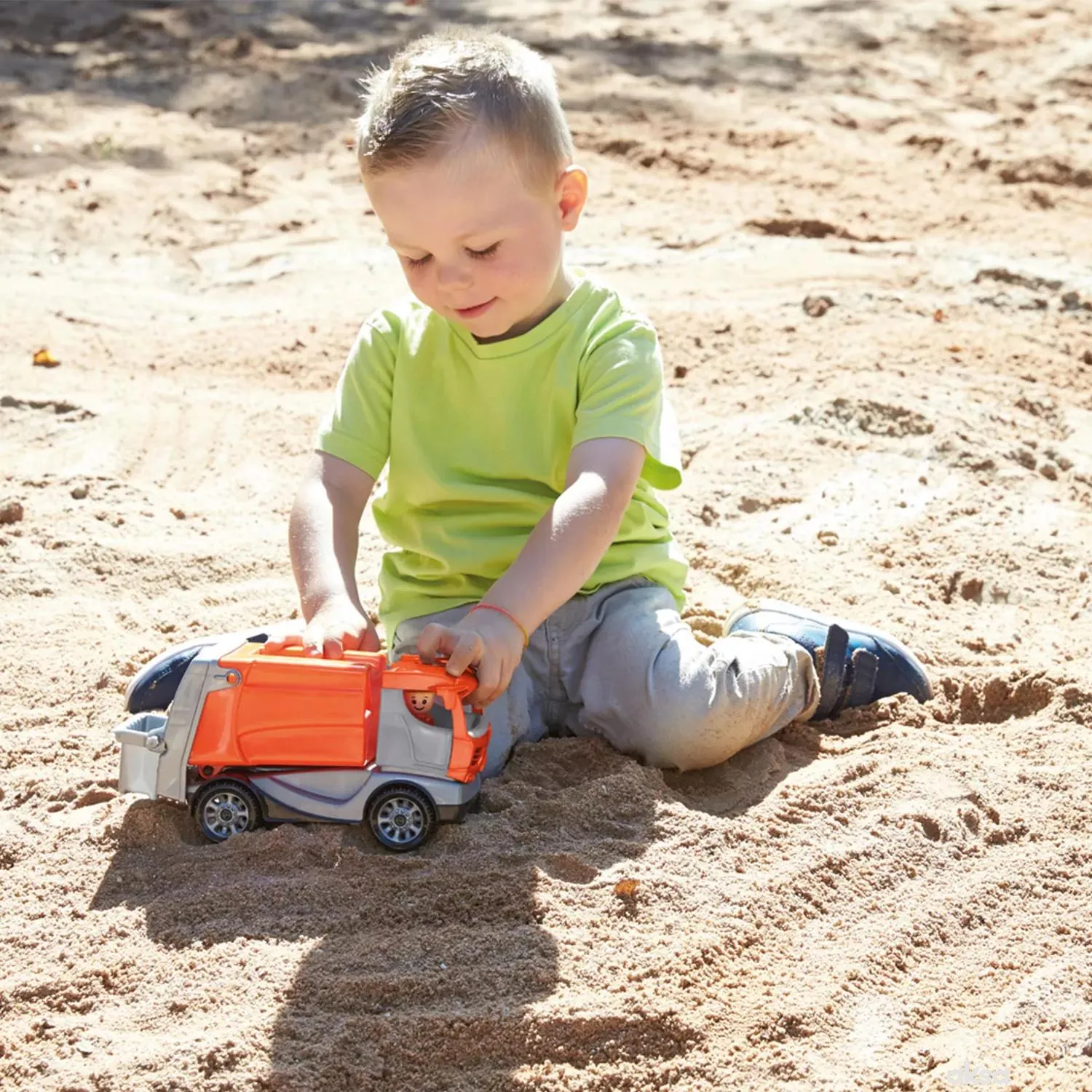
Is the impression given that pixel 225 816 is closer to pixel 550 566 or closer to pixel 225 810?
pixel 225 810

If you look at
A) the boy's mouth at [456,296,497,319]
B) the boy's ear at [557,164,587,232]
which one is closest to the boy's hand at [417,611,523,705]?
the boy's mouth at [456,296,497,319]

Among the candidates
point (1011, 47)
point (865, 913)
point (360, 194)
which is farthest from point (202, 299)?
point (1011, 47)

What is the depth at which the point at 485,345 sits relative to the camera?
9.66 ft

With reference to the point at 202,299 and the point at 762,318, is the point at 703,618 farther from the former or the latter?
the point at 202,299

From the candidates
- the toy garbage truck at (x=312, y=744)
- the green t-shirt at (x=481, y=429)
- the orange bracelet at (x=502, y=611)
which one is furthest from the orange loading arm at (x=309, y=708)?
the green t-shirt at (x=481, y=429)

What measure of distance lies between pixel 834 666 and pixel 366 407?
1.08 meters

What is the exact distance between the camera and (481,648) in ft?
8.14

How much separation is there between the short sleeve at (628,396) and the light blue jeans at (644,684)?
0.98 ft

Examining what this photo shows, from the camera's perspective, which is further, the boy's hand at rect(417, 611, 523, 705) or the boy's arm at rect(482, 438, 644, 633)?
the boy's arm at rect(482, 438, 644, 633)

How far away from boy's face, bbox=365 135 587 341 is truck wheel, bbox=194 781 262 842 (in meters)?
0.93

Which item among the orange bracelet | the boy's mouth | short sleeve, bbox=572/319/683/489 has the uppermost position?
the boy's mouth

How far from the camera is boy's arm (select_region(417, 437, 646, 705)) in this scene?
8.16 ft

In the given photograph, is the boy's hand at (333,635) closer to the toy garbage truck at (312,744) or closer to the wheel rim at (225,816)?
the toy garbage truck at (312,744)

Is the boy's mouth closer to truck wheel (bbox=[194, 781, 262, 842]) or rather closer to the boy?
the boy
